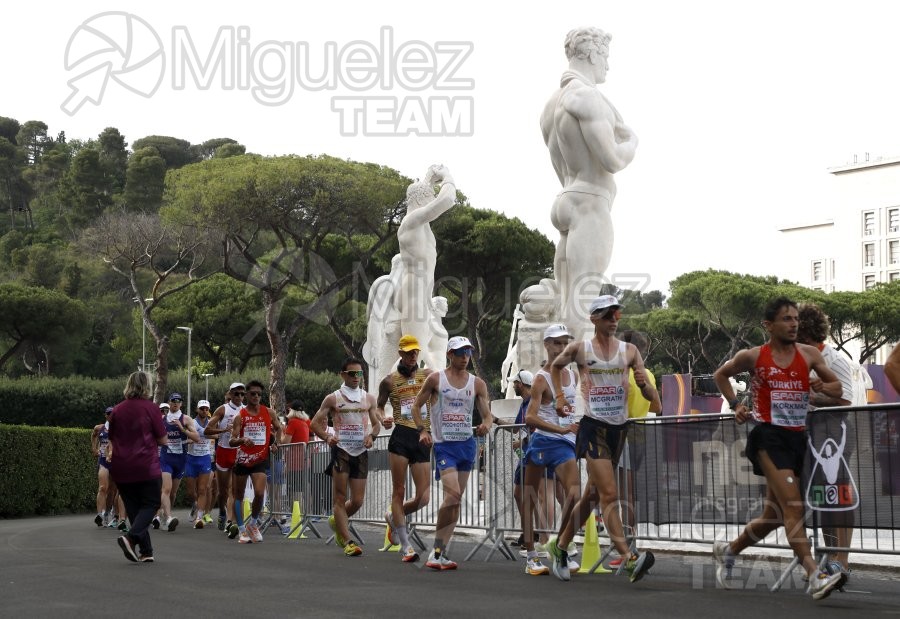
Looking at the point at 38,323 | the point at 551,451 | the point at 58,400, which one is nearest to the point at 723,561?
the point at 551,451

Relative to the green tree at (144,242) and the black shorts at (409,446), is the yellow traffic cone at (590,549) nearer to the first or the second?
the black shorts at (409,446)

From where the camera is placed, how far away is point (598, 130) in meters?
14.3

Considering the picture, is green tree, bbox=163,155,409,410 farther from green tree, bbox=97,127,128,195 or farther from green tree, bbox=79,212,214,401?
green tree, bbox=97,127,128,195

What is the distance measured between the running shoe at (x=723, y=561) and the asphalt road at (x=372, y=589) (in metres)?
0.11

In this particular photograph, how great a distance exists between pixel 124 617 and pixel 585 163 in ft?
29.1

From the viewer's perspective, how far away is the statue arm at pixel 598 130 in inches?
564

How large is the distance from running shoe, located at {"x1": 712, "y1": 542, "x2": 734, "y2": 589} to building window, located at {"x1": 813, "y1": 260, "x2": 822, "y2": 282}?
11959 cm

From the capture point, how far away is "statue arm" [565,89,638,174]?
1433 centimetres

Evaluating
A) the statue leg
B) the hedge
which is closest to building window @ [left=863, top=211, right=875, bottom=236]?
the hedge

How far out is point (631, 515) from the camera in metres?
9.74

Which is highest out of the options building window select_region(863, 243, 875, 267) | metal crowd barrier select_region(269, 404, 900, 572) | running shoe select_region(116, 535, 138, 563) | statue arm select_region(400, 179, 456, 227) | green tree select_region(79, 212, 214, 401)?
building window select_region(863, 243, 875, 267)

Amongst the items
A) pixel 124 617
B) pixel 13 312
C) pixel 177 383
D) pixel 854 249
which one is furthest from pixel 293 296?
pixel 854 249

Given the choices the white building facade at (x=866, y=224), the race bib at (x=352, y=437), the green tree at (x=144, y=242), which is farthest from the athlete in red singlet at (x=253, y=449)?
the white building facade at (x=866, y=224)

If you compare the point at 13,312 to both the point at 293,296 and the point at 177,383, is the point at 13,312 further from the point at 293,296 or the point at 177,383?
the point at 293,296
